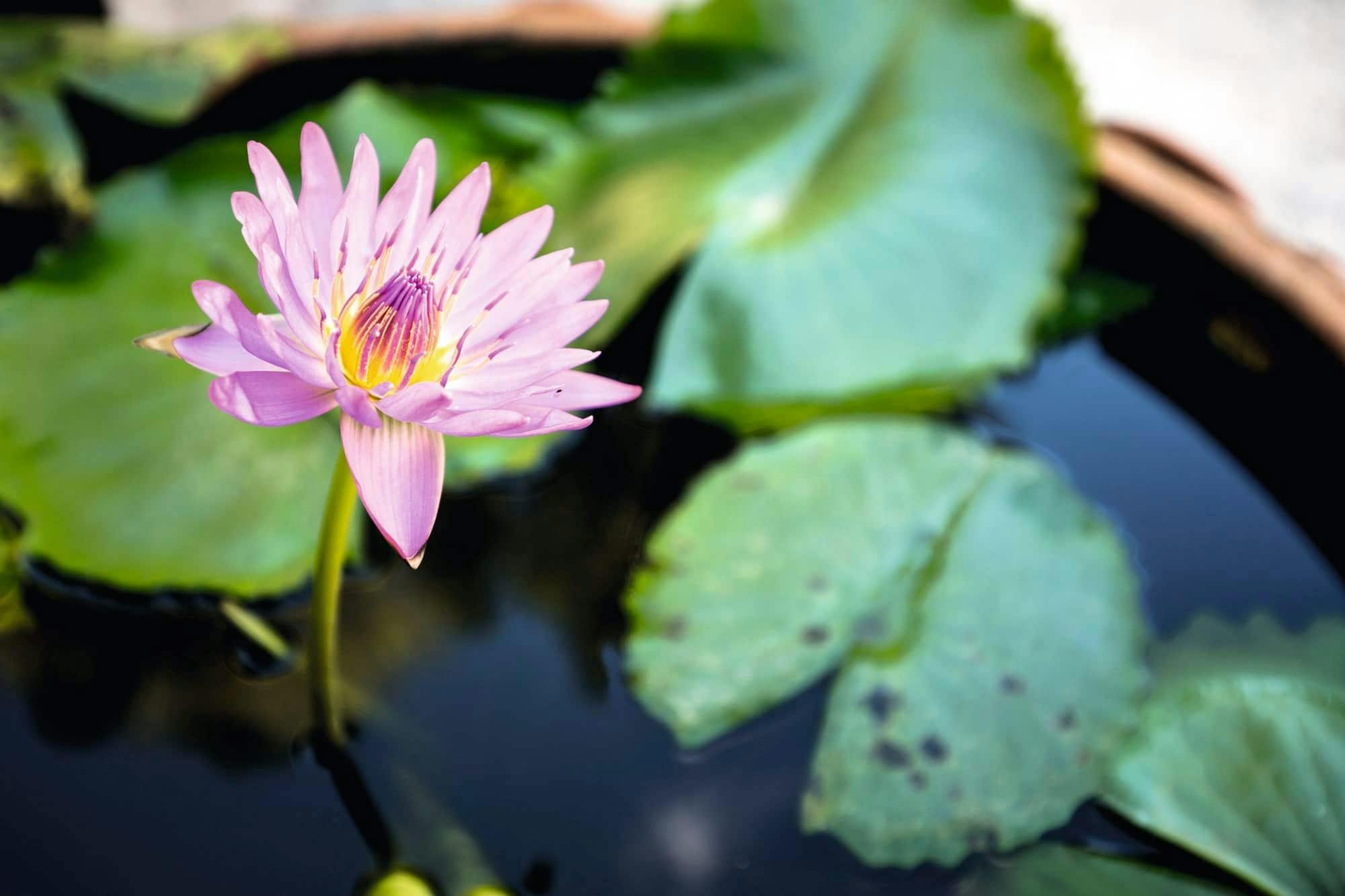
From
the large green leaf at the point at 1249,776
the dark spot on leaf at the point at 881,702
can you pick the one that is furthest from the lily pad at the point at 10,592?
the large green leaf at the point at 1249,776

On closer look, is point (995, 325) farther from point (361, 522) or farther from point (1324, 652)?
point (361, 522)

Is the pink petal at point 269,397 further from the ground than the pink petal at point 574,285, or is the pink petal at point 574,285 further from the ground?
the pink petal at point 574,285

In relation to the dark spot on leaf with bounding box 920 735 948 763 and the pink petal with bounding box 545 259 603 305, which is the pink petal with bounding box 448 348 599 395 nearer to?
the pink petal with bounding box 545 259 603 305

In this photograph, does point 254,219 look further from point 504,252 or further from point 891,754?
point 891,754

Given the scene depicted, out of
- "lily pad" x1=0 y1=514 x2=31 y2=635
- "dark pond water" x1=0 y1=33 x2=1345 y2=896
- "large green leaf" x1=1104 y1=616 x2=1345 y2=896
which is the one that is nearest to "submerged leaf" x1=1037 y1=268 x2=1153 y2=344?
"dark pond water" x1=0 y1=33 x2=1345 y2=896

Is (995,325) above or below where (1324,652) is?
above

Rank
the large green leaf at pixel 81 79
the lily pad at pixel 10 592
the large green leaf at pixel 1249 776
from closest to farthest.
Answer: the large green leaf at pixel 1249 776 → the lily pad at pixel 10 592 → the large green leaf at pixel 81 79

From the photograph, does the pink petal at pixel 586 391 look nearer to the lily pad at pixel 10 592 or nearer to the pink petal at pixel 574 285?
the pink petal at pixel 574 285

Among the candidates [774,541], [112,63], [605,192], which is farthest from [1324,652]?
[112,63]
